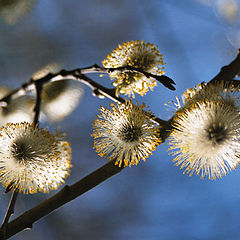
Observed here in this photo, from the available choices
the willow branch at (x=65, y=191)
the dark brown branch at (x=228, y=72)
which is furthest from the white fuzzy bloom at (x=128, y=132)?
the dark brown branch at (x=228, y=72)

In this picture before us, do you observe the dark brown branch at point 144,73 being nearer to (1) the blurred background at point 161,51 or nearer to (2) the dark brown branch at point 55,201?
(2) the dark brown branch at point 55,201

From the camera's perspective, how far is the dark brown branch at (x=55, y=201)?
507mm

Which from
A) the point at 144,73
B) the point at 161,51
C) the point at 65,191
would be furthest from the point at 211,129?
the point at 161,51

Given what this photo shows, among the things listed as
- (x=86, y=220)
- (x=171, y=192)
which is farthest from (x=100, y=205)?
(x=171, y=192)

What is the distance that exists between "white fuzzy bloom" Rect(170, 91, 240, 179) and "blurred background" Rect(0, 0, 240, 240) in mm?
264

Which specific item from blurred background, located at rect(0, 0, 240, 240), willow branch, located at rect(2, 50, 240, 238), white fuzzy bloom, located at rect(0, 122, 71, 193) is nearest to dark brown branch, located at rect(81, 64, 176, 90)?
willow branch, located at rect(2, 50, 240, 238)

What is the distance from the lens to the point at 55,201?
0.52 metres

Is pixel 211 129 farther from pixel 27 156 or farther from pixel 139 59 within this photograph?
pixel 27 156

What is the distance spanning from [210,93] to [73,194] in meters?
0.30

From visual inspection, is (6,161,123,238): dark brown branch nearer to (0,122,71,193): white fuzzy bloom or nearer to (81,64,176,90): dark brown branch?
(0,122,71,193): white fuzzy bloom

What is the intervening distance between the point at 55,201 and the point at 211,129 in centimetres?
30

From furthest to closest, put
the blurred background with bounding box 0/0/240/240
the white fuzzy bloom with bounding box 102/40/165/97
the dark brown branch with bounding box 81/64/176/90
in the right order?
1. the blurred background with bounding box 0/0/240/240
2. the white fuzzy bloom with bounding box 102/40/165/97
3. the dark brown branch with bounding box 81/64/176/90

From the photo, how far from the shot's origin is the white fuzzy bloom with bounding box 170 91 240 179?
0.43 meters

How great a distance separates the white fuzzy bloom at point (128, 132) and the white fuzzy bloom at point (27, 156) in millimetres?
86
